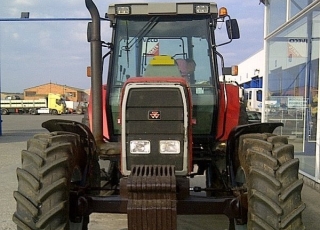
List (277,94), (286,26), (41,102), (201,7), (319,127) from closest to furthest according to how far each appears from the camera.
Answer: (201,7) → (319,127) → (286,26) → (277,94) → (41,102)

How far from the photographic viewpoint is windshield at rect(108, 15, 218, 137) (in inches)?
193

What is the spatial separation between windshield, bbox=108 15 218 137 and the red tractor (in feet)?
0.04

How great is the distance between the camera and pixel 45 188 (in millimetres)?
3293

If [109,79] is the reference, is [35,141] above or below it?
below

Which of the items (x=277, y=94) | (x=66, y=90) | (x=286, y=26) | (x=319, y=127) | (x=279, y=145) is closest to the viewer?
(x=279, y=145)

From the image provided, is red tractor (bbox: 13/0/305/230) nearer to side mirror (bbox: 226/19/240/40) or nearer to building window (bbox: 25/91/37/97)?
side mirror (bbox: 226/19/240/40)

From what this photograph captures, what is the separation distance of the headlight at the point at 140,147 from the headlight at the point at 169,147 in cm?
13

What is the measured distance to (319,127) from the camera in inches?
303

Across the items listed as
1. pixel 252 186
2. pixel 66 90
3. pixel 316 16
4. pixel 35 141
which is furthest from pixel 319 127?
pixel 66 90

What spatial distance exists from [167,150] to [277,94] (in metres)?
8.05

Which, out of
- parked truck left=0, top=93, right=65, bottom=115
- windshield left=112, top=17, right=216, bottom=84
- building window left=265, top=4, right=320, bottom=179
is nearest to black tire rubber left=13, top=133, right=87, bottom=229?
windshield left=112, top=17, right=216, bottom=84

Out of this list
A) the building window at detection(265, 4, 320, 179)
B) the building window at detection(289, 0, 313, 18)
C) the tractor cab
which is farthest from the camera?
the building window at detection(289, 0, 313, 18)

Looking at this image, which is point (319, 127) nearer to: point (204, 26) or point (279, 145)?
point (204, 26)

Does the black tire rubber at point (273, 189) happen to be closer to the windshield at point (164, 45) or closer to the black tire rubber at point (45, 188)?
the windshield at point (164, 45)
